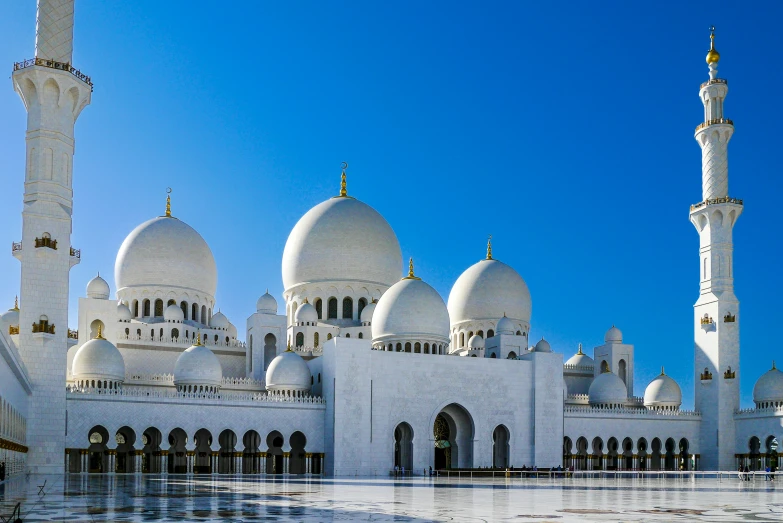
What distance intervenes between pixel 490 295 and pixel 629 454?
333 inches

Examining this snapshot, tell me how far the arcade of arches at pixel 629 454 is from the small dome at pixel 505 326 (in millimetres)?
Answer: 4644

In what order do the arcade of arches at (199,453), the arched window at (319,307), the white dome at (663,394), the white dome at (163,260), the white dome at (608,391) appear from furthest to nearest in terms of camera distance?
the white dome at (663,394), the white dome at (608,391), the arched window at (319,307), the white dome at (163,260), the arcade of arches at (199,453)

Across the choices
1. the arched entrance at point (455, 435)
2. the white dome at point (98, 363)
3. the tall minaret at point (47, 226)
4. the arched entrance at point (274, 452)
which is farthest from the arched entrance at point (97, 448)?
the arched entrance at point (455, 435)

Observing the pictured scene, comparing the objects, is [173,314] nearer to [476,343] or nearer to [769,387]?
[476,343]

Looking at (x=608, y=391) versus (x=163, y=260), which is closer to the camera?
(x=163, y=260)

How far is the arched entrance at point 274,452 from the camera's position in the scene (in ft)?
98.7

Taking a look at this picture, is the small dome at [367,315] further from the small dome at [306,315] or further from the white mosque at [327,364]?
the small dome at [306,315]

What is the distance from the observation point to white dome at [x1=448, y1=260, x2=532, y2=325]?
37.7 meters

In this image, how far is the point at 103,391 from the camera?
27.1 m

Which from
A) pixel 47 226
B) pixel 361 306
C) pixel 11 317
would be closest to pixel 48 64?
pixel 47 226

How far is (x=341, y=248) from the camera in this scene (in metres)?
35.7

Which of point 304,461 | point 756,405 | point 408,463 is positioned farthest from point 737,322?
point 304,461

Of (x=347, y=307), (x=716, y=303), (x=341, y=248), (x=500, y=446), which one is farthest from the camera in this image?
(x=347, y=307)

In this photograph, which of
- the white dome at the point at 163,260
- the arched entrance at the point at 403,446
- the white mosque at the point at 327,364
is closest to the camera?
the white mosque at the point at 327,364
